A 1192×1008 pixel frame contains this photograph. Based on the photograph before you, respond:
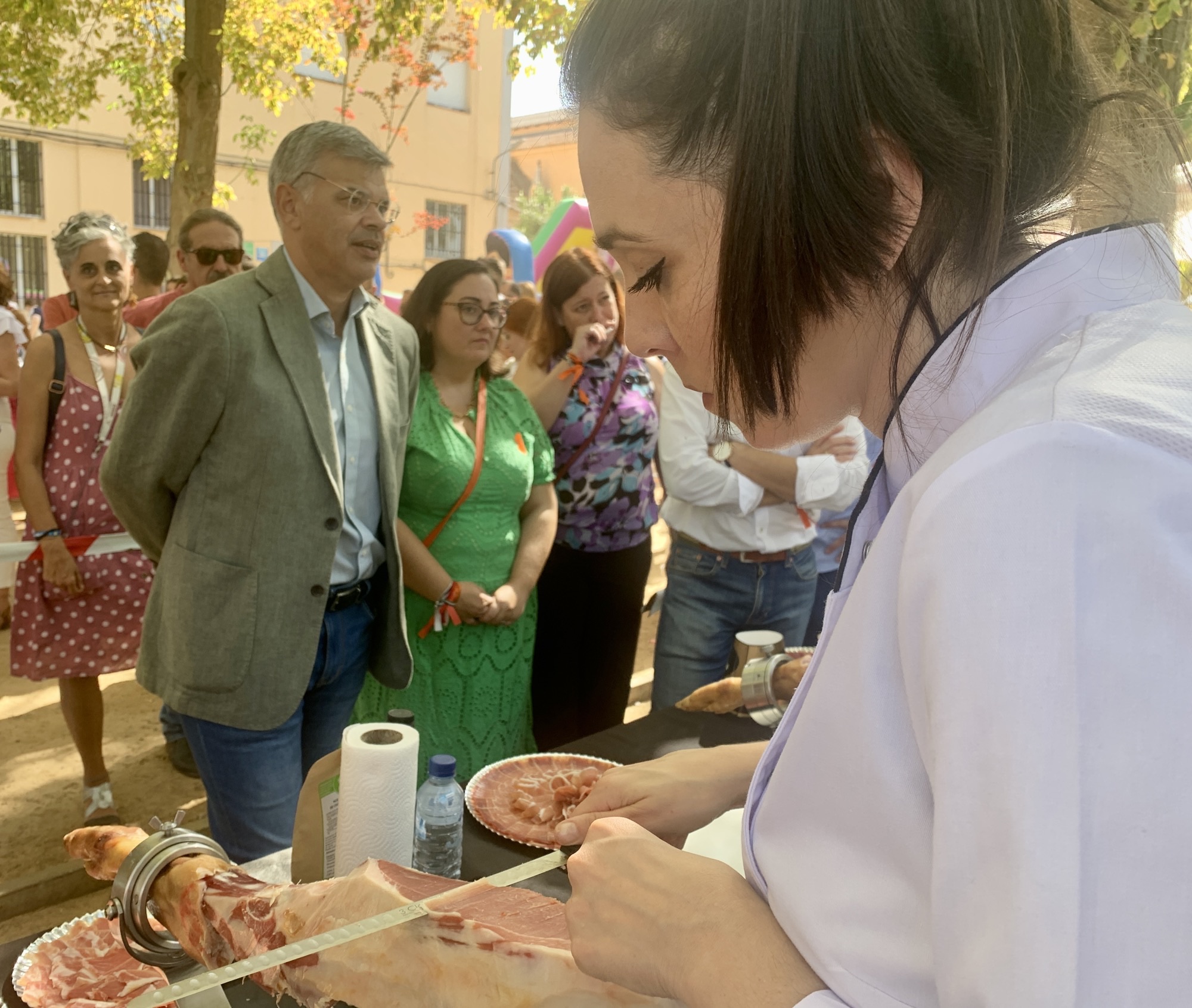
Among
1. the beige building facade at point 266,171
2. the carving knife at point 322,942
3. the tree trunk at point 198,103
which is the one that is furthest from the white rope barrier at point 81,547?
the beige building facade at point 266,171

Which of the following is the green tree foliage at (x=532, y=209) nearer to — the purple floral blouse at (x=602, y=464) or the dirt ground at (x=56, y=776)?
the dirt ground at (x=56, y=776)

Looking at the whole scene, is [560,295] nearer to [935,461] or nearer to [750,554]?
[750,554]

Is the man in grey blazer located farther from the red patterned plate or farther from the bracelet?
the bracelet

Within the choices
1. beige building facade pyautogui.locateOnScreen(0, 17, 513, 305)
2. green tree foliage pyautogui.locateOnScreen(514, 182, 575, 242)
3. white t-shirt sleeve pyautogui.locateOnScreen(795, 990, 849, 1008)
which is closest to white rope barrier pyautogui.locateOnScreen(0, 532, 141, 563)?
white t-shirt sleeve pyautogui.locateOnScreen(795, 990, 849, 1008)

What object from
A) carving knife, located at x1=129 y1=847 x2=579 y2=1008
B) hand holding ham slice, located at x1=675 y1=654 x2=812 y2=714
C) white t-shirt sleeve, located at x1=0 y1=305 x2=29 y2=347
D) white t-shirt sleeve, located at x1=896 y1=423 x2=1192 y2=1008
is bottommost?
hand holding ham slice, located at x1=675 y1=654 x2=812 y2=714

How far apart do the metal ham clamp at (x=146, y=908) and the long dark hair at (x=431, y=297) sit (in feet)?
7.81

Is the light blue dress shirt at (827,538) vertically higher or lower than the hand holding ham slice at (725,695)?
higher

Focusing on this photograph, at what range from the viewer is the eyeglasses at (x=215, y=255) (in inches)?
167

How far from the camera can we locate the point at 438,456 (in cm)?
328

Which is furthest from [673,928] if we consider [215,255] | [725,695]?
[215,255]

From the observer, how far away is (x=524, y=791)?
1.90 meters

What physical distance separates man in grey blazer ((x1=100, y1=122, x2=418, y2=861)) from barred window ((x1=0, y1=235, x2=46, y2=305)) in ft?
54.3

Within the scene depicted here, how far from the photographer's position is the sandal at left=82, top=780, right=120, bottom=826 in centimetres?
371

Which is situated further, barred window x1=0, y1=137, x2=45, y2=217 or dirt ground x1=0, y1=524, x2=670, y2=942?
barred window x1=0, y1=137, x2=45, y2=217
